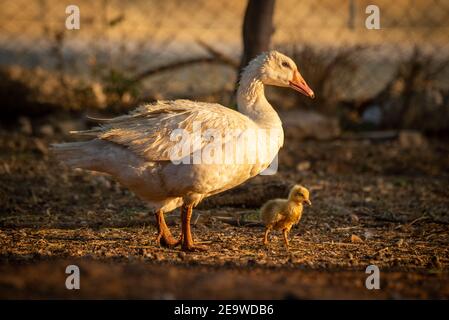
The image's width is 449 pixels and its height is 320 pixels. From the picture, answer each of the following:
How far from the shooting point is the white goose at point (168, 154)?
19.7 feet

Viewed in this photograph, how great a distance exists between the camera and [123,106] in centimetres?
1147

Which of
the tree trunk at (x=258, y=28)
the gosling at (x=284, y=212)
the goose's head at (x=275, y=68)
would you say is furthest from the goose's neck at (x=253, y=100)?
the tree trunk at (x=258, y=28)

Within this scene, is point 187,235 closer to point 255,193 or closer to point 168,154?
point 168,154

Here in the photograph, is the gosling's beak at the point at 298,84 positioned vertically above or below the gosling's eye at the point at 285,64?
below

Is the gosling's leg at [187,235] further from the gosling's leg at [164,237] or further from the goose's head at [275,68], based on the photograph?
the goose's head at [275,68]

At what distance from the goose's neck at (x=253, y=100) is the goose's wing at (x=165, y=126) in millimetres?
283

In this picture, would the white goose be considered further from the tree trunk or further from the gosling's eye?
the tree trunk

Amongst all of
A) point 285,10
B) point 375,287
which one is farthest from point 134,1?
point 375,287

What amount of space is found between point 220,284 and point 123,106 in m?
7.05

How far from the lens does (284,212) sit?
636 centimetres

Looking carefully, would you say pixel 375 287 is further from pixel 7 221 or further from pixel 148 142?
pixel 7 221

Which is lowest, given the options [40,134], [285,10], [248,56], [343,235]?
[343,235]

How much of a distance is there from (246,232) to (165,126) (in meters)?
1.36

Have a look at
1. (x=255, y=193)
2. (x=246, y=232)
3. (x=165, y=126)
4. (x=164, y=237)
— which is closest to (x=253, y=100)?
(x=165, y=126)
